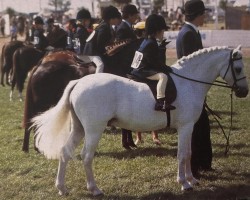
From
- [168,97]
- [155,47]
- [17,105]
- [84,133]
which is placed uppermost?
[155,47]

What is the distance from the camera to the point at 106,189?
253 inches

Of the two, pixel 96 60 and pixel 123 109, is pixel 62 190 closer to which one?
pixel 123 109

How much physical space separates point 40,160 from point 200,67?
122 inches

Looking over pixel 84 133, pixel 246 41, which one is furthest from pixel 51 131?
pixel 246 41

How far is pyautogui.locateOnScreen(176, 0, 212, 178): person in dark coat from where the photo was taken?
21.8 feet

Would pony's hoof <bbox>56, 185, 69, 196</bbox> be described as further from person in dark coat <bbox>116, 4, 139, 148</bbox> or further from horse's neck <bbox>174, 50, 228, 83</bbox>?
person in dark coat <bbox>116, 4, 139, 148</bbox>

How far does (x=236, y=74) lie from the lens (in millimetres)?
6316

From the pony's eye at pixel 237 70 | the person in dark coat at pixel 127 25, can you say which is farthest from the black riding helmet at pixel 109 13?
the pony's eye at pixel 237 70

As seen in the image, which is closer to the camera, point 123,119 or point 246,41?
point 123,119

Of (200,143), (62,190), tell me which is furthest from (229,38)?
(62,190)

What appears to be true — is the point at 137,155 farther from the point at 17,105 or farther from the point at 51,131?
the point at 17,105

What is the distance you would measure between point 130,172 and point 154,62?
6.01 feet

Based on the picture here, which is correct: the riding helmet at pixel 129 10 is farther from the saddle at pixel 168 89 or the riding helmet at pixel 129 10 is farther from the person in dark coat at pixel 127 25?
the saddle at pixel 168 89

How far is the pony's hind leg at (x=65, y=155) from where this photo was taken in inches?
241
